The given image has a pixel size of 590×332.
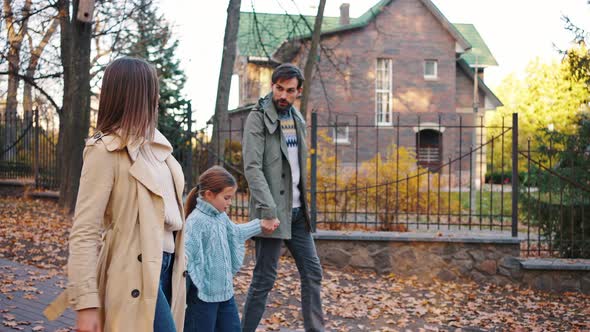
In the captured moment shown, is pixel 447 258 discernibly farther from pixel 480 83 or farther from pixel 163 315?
pixel 480 83

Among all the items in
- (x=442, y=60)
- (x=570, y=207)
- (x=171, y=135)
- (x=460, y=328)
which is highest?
(x=442, y=60)

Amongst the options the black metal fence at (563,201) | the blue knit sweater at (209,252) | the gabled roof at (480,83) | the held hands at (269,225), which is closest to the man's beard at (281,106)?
the held hands at (269,225)

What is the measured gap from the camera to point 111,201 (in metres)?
2.39

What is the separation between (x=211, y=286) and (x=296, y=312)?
9.40ft

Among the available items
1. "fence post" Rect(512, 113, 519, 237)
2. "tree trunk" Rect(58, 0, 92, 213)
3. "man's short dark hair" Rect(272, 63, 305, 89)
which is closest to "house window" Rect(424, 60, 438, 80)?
"tree trunk" Rect(58, 0, 92, 213)

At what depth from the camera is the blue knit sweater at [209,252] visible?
11.9 ft

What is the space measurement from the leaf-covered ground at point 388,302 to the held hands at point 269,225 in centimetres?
180

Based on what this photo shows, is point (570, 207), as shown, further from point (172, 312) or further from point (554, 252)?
point (172, 312)

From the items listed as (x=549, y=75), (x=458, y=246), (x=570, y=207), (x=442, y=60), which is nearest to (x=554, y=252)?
(x=570, y=207)

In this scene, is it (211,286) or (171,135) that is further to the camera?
(171,135)

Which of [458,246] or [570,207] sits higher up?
[570,207]

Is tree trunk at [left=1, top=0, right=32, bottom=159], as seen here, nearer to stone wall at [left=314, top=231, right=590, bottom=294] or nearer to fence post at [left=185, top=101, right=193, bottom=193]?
fence post at [left=185, top=101, right=193, bottom=193]

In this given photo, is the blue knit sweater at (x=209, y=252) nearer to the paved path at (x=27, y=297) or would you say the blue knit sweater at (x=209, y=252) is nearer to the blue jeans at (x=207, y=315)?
the blue jeans at (x=207, y=315)

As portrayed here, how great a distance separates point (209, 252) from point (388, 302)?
11.9 ft
